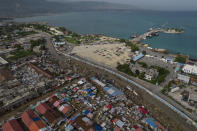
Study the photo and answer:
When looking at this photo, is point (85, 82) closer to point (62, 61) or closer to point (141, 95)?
point (141, 95)

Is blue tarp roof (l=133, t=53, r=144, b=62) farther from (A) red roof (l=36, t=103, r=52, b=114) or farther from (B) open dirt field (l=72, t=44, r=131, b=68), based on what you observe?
(A) red roof (l=36, t=103, r=52, b=114)

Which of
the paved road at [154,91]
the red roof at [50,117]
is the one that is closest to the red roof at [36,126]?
the red roof at [50,117]

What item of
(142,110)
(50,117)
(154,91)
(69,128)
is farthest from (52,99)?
(154,91)

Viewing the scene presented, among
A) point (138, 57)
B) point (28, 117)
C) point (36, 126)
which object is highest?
point (138, 57)

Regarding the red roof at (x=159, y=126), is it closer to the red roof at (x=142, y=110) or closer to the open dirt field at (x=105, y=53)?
the red roof at (x=142, y=110)

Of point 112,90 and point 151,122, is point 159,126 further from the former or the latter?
point 112,90

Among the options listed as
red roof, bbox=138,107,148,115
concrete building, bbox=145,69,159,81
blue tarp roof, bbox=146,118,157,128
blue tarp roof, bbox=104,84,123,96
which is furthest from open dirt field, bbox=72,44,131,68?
blue tarp roof, bbox=146,118,157,128

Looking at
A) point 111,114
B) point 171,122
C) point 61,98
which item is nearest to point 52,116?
point 61,98
